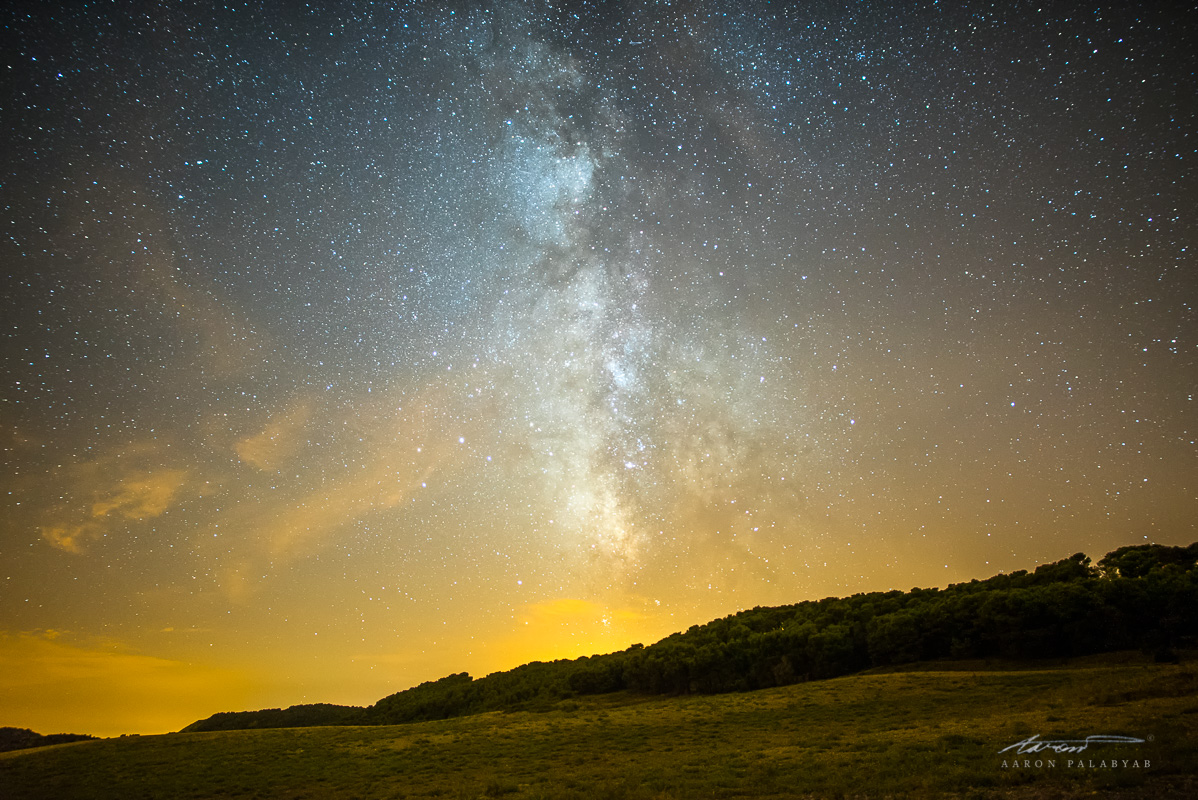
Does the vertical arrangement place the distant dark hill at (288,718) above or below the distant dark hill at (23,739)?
below

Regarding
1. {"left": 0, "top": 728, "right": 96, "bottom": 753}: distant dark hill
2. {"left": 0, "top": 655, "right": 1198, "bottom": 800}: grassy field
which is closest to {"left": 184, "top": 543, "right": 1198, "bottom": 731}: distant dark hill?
{"left": 0, "top": 655, "right": 1198, "bottom": 800}: grassy field

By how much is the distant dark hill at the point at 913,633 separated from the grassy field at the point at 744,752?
403 centimetres

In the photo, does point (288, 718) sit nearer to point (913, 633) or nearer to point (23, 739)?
point (23, 739)

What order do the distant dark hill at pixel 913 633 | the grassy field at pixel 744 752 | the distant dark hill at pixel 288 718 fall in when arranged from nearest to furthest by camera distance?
the grassy field at pixel 744 752
the distant dark hill at pixel 913 633
the distant dark hill at pixel 288 718

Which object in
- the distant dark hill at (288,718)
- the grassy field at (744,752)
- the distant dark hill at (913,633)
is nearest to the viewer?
the grassy field at (744,752)

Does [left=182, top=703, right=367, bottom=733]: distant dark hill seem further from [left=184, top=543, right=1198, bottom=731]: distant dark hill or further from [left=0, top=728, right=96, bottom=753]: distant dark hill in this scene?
[left=0, top=728, right=96, bottom=753]: distant dark hill

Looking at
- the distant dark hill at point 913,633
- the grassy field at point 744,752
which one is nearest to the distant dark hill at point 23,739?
the grassy field at point 744,752

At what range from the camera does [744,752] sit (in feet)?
73.4

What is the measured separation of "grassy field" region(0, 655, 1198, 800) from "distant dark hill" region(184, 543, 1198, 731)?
4027mm

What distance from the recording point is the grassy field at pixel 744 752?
13734mm

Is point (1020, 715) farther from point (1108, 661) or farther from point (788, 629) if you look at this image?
point (788, 629)

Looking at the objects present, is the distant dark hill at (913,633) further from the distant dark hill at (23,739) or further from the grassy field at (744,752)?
the distant dark hill at (23,739)

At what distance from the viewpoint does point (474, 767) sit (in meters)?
25.9

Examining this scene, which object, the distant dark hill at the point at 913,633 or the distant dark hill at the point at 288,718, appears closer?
the distant dark hill at the point at 913,633
